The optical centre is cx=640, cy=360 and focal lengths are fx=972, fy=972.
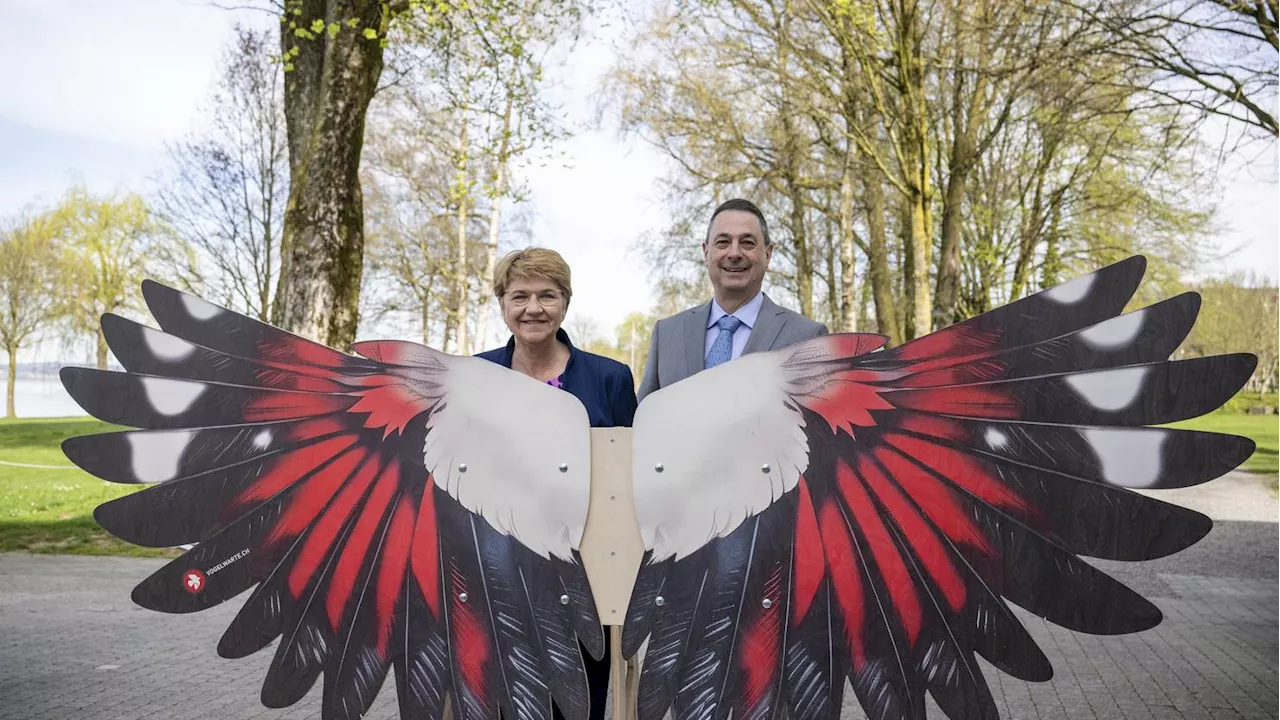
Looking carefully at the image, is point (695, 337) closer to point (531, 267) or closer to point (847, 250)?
point (531, 267)

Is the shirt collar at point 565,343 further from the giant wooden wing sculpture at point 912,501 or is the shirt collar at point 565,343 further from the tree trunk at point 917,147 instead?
the tree trunk at point 917,147

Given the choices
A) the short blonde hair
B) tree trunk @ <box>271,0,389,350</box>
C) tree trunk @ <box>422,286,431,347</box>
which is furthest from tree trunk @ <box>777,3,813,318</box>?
tree trunk @ <box>422,286,431,347</box>

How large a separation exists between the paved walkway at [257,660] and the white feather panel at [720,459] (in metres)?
2.78

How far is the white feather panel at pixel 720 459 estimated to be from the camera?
6.66 feet

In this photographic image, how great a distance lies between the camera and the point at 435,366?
2174 millimetres

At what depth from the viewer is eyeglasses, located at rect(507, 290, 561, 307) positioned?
252cm

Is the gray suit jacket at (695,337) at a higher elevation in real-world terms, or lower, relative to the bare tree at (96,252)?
lower

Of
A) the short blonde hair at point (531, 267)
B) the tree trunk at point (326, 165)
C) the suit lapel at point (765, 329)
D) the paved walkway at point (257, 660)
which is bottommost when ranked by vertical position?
the paved walkway at point (257, 660)

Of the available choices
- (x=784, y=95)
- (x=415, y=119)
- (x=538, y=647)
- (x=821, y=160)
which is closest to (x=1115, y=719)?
(x=538, y=647)

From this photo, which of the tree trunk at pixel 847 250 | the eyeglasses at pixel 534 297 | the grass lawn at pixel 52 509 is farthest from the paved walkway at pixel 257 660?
the tree trunk at pixel 847 250

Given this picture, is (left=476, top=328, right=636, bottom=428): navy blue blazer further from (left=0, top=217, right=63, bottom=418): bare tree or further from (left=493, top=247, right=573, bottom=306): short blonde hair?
(left=0, top=217, right=63, bottom=418): bare tree

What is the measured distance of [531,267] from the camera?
2.50m

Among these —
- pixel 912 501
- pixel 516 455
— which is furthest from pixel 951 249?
pixel 516 455

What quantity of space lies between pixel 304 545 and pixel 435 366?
477 millimetres
